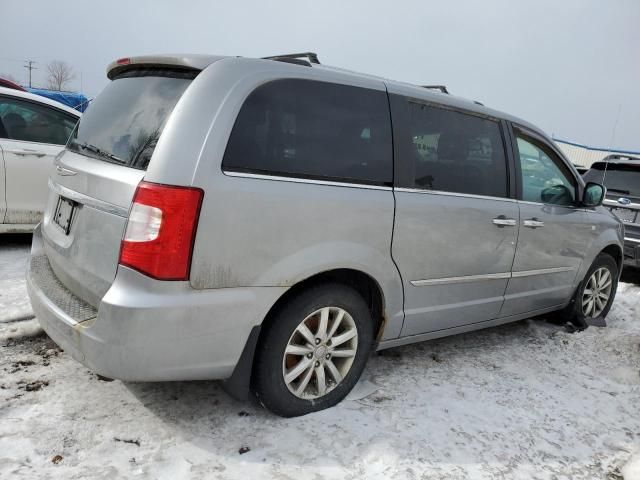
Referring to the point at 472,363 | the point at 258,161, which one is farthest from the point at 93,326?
the point at 472,363

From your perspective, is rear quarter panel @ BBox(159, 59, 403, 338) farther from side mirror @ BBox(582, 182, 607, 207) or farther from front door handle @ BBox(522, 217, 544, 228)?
side mirror @ BBox(582, 182, 607, 207)

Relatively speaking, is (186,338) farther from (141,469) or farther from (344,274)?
(344,274)

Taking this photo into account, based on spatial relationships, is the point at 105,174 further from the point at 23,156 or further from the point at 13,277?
the point at 23,156

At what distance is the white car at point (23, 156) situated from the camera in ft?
16.1

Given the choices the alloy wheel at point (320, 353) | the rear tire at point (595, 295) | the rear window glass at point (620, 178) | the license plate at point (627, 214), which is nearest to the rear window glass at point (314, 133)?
the alloy wheel at point (320, 353)

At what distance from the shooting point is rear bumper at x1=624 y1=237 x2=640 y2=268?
630 cm

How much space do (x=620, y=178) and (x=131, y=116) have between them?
6.76 m

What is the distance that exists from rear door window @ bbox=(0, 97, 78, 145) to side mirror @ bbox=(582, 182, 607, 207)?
5.17m

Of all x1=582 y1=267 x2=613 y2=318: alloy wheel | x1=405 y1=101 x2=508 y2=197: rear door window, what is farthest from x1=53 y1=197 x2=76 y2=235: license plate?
x1=582 y1=267 x2=613 y2=318: alloy wheel

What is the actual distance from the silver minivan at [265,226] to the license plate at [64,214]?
2 centimetres

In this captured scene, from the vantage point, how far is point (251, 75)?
7.54 feet

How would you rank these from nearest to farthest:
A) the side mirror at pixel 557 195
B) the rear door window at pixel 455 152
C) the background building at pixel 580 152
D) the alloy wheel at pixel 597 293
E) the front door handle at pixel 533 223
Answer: the rear door window at pixel 455 152, the front door handle at pixel 533 223, the side mirror at pixel 557 195, the alloy wheel at pixel 597 293, the background building at pixel 580 152

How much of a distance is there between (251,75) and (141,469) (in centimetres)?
182

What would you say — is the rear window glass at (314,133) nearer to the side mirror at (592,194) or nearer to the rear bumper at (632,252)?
the side mirror at (592,194)
